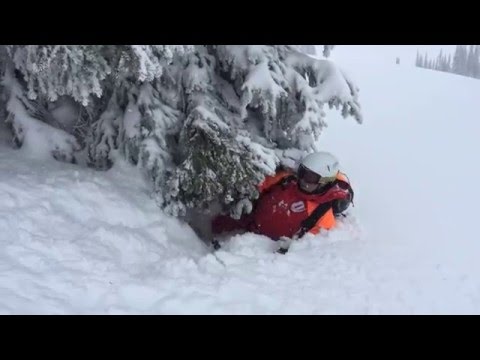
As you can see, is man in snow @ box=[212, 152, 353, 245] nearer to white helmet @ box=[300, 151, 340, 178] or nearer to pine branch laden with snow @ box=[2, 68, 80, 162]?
white helmet @ box=[300, 151, 340, 178]

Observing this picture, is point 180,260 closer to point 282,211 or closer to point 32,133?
point 282,211

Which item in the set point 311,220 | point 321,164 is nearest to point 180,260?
point 311,220

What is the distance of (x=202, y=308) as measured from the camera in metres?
3.83

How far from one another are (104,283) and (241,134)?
2573 mm

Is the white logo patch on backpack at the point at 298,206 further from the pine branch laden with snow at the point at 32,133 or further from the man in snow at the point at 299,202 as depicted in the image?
the pine branch laden with snow at the point at 32,133

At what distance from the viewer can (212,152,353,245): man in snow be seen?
6043 millimetres

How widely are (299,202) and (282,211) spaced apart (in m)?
0.26

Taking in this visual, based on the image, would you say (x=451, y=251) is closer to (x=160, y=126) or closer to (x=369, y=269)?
(x=369, y=269)

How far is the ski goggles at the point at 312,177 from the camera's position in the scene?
6133mm

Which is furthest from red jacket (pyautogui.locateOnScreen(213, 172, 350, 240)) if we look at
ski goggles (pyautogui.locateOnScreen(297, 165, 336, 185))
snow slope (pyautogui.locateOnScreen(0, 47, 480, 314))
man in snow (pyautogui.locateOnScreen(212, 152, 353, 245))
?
snow slope (pyautogui.locateOnScreen(0, 47, 480, 314))

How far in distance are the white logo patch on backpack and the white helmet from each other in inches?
18.7

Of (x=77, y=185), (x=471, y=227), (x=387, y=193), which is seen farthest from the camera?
(x=387, y=193)

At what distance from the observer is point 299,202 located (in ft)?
20.5

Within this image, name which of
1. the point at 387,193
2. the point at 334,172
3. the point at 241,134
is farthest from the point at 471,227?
the point at 241,134
